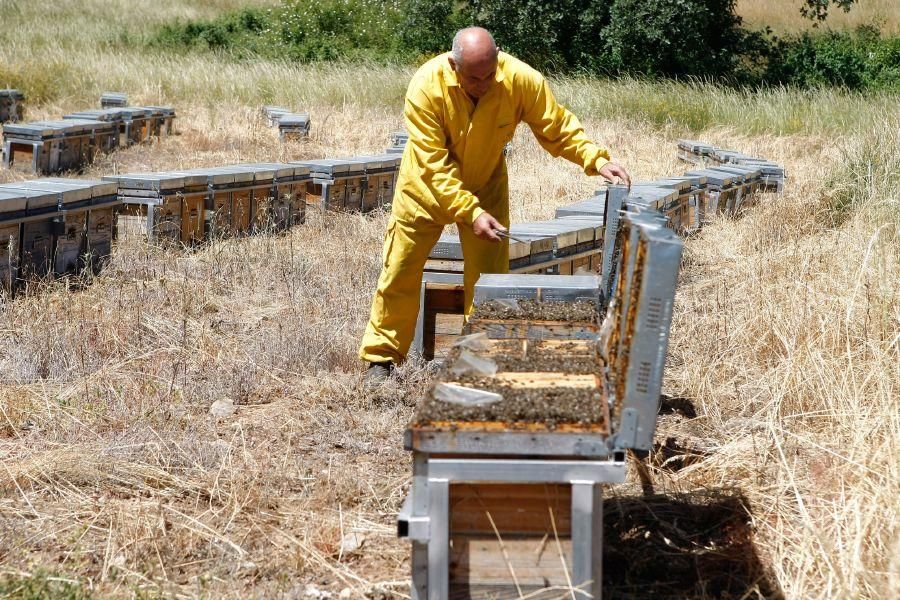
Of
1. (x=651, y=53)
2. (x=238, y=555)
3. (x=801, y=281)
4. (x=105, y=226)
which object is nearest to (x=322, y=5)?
(x=651, y=53)

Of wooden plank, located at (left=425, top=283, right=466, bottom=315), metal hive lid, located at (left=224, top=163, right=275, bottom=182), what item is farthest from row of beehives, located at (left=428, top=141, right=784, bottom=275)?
metal hive lid, located at (left=224, top=163, right=275, bottom=182)

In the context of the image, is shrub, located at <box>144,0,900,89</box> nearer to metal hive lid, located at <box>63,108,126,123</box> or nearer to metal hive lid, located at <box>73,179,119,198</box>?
metal hive lid, located at <box>63,108,126,123</box>

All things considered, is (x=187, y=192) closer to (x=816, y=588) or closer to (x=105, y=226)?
(x=105, y=226)

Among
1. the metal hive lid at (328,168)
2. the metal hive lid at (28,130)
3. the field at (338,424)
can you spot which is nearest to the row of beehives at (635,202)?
the field at (338,424)

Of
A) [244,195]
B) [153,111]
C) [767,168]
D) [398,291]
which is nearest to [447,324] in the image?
[398,291]

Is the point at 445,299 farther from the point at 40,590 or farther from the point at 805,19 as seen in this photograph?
the point at 805,19

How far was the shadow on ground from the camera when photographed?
355cm

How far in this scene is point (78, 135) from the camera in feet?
41.0

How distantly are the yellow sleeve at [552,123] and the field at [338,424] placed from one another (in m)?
1.31

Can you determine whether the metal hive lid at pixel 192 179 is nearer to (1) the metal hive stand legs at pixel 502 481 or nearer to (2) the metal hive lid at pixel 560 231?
(2) the metal hive lid at pixel 560 231

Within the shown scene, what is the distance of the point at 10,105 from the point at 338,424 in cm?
1287

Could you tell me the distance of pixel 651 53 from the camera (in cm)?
2614

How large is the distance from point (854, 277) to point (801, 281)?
19.0 inches

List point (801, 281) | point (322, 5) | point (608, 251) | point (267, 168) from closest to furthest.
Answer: point (608, 251)
point (801, 281)
point (267, 168)
point (322, 5)
